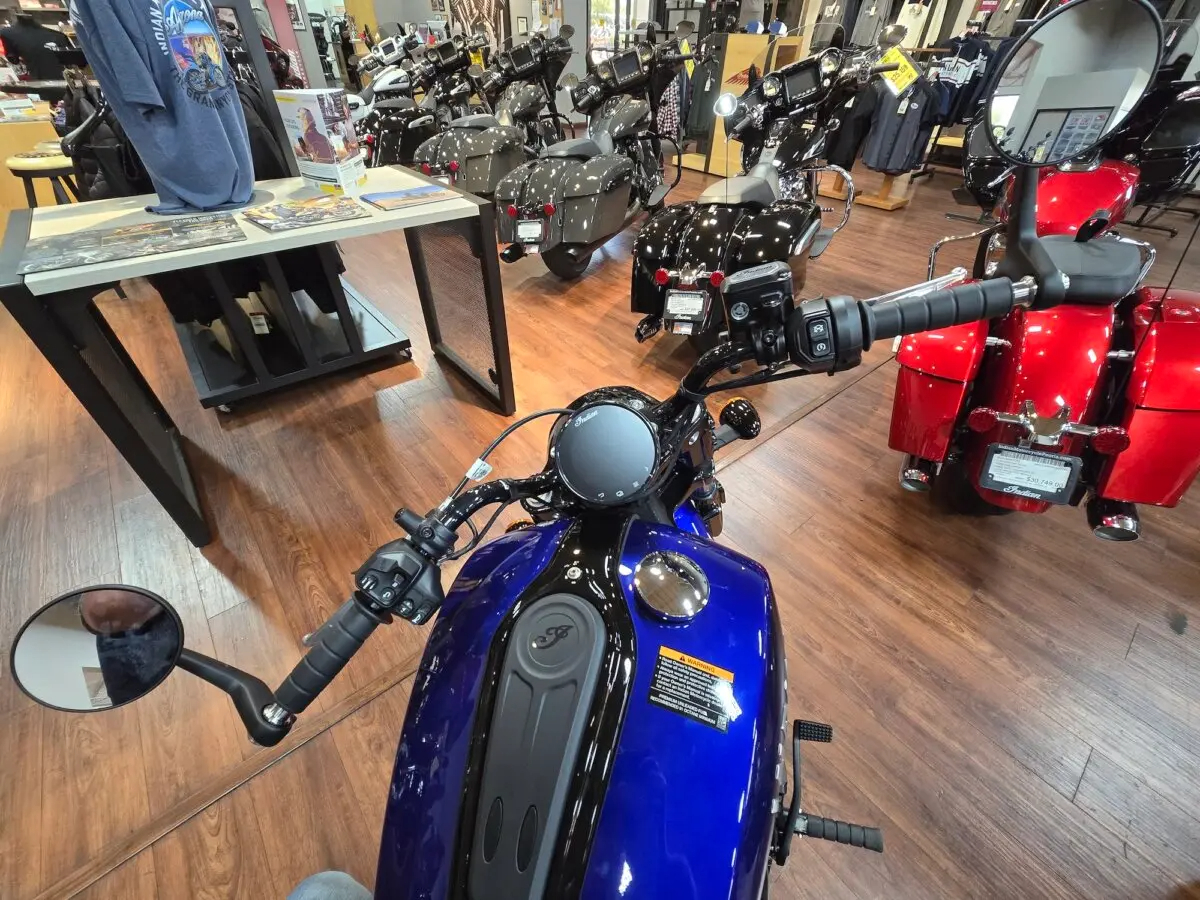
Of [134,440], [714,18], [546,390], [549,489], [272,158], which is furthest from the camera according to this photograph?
[714,18]

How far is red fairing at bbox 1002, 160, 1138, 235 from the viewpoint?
5.70 feet

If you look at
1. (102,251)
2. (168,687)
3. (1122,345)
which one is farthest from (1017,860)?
(102,251)

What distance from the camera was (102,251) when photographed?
53.8 inches

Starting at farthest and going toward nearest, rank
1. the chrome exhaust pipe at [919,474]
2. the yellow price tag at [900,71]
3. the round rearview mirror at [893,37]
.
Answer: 1. the round rearview mirror at [893,37]
2. the yellow price tag at [900,71]
3. the chrome exhaust pipe at [919,474]

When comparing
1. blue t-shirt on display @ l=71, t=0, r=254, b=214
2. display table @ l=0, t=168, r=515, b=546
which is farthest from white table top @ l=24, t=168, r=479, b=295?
blue t-shirt on display @ l=71, t=0, r=254, b=214

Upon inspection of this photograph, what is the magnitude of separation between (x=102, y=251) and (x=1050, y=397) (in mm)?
2445

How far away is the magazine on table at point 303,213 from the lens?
5.21ft

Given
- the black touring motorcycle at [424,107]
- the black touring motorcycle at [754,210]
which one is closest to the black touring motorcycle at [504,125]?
the black touring motorcycle at [424,107]

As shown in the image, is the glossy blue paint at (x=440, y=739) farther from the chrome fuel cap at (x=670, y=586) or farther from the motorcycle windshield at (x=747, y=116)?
the motorcycle windshield at (x=747, y=116)

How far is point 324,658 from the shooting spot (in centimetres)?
53

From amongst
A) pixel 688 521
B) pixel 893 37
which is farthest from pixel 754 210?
pixel 688 521

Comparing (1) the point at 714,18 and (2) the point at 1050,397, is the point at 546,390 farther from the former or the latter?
(1) the point at 714,18

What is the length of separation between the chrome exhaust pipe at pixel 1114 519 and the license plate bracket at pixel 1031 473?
177 millimetres

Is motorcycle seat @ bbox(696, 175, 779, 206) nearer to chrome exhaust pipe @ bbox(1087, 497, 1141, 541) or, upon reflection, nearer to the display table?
the display table
